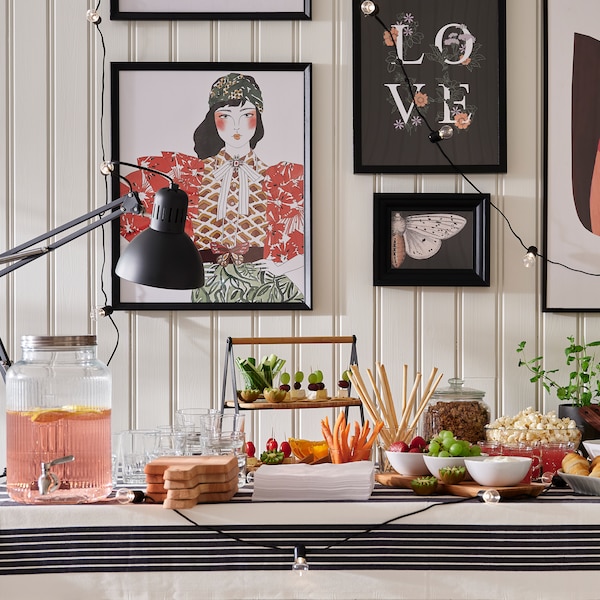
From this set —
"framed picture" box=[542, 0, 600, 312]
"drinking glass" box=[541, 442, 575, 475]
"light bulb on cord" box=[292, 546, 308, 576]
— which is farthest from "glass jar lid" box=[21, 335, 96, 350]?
"framed picture" box=[542, 0, 600, 312]

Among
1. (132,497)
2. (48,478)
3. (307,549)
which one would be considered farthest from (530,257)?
(48,478)

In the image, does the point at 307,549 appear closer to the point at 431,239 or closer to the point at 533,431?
the point at 533,431

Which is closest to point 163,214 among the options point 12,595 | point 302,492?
point 302,492

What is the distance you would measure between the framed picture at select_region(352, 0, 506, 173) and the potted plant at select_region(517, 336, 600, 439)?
0.57 meters

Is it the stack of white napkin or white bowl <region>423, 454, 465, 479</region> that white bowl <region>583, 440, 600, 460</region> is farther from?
the stack of white napkin

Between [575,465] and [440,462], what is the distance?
0.28m

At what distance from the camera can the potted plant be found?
2.11m

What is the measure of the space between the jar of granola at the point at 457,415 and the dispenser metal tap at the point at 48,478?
3.10ft

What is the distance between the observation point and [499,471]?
60.6 inches

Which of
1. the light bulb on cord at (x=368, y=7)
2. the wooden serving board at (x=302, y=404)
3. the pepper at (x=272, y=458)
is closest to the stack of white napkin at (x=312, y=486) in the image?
the pepper at (x=272, y=458)

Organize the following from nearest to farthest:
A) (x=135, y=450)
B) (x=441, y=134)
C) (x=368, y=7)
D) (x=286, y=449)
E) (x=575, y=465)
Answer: (x=575, y=465) < (x=135, y=450) < (x=286, y=449) < (x=368, y=7) < (x=441, y=134)

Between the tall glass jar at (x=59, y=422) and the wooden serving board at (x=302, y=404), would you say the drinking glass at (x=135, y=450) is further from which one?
the wooden serving board at (x=302, y=404)

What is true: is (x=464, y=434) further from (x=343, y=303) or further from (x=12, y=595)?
(x=12, y=595)

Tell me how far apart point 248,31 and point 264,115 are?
0.83 feet
